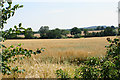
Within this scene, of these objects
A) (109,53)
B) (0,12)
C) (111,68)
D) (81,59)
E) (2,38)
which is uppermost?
(0,12)

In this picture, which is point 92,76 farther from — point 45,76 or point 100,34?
point 100,34

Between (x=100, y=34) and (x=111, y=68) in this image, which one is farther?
(x=100, y=34)

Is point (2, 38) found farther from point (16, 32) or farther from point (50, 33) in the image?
point (50, 33)

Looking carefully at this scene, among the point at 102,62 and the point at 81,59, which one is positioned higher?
the point at 102,62

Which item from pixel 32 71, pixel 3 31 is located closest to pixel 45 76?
pixel 32 71

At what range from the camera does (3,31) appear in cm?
193

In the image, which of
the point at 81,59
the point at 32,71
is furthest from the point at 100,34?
the point at 32,71

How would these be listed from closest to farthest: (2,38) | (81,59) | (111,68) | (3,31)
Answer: (2,38) < (3,31) < (111,68) < (81,59)

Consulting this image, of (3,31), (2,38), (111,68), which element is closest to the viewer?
(2,38)

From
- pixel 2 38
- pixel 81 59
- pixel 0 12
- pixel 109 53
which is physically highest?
pixel 0 12

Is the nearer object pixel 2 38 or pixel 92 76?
pixel 2 38

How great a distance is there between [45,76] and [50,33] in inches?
1048

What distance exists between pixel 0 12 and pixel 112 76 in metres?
2.10

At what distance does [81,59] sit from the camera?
655 cm
